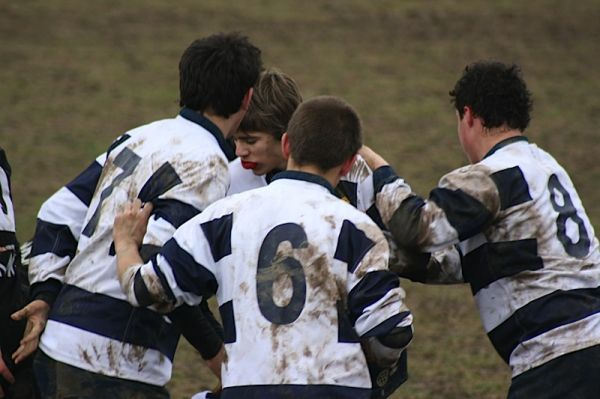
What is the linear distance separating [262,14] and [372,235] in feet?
46.9

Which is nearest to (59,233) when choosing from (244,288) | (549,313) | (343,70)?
(244,288)

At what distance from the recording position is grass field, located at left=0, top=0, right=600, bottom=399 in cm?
1159

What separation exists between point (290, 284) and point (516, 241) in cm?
92

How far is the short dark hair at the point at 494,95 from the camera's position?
4.30 meters

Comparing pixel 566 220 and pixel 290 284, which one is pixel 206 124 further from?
pixel 566 220

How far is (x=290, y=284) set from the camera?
362cm

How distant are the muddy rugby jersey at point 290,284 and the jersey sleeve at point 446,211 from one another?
0.38 metres

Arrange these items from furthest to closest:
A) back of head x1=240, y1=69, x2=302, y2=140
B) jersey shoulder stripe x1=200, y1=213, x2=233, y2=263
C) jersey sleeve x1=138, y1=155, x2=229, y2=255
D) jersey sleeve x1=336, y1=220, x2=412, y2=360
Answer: back of head x1=240, y1=69, x2=302, y2=140 < jersey sleeve x1=138, y1=155, x2=229, y2=255 < jersey shoulder stripe x1=200, y1=213, x2=233, y2=263 < jersey sleeve x1=336, y1=220, x2=412, y2=360

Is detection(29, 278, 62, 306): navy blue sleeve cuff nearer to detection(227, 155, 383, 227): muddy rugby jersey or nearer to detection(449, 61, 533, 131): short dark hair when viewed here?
detection(227, 155, 383, 227): muddy rugby jersey

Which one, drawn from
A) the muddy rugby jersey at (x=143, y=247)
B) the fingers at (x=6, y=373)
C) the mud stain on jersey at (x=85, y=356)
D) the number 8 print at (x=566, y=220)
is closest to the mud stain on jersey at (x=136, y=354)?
the muddy rugby jersey at (x=143, y=247)

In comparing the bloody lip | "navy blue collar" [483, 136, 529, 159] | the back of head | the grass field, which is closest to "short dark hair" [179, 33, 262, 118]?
the back of head

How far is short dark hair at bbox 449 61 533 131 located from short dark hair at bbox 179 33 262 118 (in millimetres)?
758

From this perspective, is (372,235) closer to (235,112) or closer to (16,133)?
(235,112)

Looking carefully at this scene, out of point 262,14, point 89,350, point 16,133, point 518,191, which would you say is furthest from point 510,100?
point 262,14
